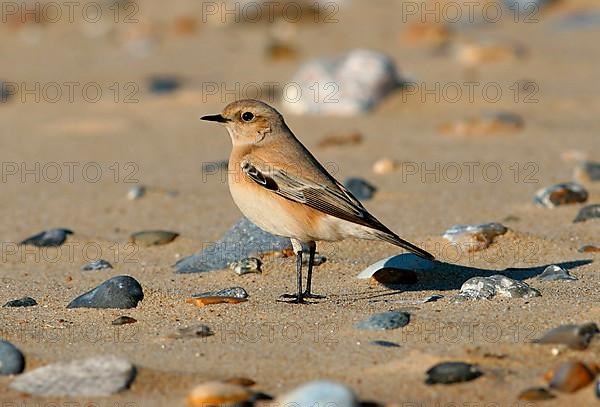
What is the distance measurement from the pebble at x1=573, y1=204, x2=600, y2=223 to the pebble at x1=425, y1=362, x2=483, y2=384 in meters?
3.40

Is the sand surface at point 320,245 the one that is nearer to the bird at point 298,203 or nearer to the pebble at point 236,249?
the pebble at point 236,249

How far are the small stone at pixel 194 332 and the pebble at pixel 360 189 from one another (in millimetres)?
3631

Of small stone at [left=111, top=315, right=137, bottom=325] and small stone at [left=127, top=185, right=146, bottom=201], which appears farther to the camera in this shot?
small stone at [left=127, top=185, right=146, bottom=201]

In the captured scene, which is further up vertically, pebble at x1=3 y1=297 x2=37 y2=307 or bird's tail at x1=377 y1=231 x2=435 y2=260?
bird's tail at x1=377 y1=231 x2=435 y2=260

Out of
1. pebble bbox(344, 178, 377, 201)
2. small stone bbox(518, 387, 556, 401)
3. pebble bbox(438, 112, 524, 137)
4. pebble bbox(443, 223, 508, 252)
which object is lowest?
small stone bbox(518, 387, 556, 401)

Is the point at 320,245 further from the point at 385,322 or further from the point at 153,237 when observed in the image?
the point at 385,322

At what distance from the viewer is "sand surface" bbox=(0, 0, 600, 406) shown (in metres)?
4.68

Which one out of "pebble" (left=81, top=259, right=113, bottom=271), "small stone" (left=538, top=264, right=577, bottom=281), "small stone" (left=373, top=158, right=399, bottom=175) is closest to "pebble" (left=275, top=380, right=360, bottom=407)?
"small stone" (left=538, top=264, right=577, bottom=281)

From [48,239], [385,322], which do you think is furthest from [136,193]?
[385,322]

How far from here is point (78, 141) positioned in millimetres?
11211

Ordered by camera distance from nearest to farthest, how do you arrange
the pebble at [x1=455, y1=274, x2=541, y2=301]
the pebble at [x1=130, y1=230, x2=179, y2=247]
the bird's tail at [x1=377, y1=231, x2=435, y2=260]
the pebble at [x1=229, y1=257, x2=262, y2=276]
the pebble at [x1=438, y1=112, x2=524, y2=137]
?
1. the pebble at [x1=455, y1=274, x2=541, y2=301]
2. the bird's tail at [x1=377, y1=231, x2=435, y2=260]
3. the pebble at [x1=229, y1=257, x2=262, y2=276]
4. the pebble at [x1=130, y1=230, x2=179, y2=247]
5. the pebble at [x1=438, y1=112, x2=524, y2=137]

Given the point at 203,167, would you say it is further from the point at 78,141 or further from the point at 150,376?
the point at 150,376

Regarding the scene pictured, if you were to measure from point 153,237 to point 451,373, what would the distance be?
11.8 ft

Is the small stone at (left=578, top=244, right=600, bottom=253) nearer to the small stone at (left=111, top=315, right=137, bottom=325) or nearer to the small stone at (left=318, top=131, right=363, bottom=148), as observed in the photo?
the small stone at (left=111, top=315, right=137, bottom=325)
